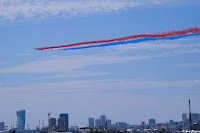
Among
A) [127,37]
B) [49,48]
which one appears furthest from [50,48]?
[127,37]

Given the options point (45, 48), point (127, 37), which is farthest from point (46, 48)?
point (127, 37)

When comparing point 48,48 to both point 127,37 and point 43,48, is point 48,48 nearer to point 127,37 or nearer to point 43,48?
point 43,48

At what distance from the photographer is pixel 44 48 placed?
129625mm

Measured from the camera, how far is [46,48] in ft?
424

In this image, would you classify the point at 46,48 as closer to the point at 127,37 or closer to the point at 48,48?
the point at 48,48

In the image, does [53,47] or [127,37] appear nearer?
[127,37]

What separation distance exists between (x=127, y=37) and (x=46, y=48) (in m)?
30.7

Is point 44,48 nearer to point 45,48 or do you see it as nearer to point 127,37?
point 45,48

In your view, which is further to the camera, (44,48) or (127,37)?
(44,48)

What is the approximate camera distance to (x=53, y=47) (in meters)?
127

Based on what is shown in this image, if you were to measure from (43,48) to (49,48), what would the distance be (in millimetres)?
2444

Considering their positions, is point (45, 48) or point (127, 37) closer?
point (127, 37)

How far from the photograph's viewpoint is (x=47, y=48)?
129000mm

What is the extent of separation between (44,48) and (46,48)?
0.75 meters
